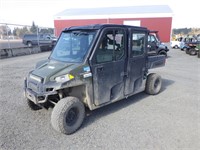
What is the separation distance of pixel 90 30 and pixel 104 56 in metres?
0.62

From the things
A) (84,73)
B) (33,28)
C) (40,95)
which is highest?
(33,28)

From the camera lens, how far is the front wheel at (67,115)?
3.10m

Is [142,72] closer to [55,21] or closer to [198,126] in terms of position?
[198,126]

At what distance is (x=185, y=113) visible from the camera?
4113 millimetres

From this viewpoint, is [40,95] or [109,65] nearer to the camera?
[40,95]

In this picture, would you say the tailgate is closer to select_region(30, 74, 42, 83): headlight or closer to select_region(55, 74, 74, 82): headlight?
select_region(55, 74, 74, 82): headlight

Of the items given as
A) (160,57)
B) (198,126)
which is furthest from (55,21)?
(198,126)

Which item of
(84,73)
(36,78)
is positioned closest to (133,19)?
(84,73)

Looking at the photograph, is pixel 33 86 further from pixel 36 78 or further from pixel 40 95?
pixel 40 95

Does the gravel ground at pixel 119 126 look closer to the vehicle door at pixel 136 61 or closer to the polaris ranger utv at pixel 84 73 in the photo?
the polaris ranger utv at pixel 84 73

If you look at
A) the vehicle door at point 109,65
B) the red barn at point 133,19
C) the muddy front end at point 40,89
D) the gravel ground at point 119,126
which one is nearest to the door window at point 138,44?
the vehicle door at point 109,65

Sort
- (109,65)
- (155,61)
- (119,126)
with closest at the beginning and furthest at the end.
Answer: (119,126), (109,65), (155,61)

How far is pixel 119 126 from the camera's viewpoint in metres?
3.50

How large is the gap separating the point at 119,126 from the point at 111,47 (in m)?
1.68
